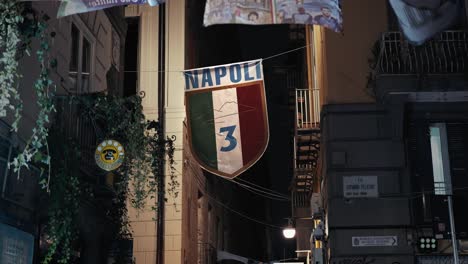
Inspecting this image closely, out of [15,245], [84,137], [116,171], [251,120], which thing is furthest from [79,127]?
[15,245]

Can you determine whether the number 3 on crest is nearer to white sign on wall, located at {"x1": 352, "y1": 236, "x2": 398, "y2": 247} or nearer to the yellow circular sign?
the yellow circular sign

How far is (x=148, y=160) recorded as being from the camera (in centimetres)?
1345

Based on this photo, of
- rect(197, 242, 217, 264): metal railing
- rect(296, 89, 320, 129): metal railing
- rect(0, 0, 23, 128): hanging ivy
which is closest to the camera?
rect(0, 0, 23, 128): hanging ivy

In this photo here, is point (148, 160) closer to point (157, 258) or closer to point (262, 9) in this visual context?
point (262, 9)

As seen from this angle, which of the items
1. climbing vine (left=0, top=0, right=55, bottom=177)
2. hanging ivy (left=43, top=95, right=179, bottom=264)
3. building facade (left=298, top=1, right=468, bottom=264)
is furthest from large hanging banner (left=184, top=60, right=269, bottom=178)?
climbing vine (left=0, top=0, right=55, bottom=177)

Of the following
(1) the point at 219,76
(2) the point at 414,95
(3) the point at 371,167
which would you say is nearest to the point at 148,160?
(1) the point at 219,76

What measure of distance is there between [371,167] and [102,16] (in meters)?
7.25

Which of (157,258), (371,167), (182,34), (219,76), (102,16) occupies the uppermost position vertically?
(182,34)

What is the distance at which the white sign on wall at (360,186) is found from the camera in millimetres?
15227

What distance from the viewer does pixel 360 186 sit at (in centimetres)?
1530

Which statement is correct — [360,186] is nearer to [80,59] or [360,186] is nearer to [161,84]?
[80,59]

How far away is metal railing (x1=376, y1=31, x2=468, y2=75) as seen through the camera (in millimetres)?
15078

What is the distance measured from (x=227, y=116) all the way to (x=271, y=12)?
563cm

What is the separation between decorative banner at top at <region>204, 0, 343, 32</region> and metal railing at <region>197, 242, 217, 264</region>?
61.4 feet
